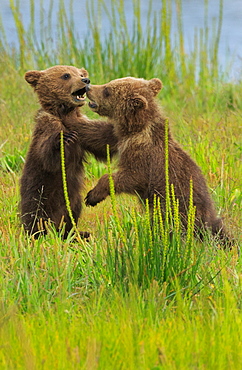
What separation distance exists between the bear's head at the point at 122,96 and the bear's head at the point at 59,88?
0.23 m

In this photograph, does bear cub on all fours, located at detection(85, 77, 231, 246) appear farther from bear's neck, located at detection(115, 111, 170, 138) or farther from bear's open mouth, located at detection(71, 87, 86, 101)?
bear's open mouth, located at detection(71, 87, 86, 101)

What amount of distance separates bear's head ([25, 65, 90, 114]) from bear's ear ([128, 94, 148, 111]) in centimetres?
56

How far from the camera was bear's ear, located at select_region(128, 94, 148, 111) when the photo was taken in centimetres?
484

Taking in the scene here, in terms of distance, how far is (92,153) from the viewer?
17.3ft

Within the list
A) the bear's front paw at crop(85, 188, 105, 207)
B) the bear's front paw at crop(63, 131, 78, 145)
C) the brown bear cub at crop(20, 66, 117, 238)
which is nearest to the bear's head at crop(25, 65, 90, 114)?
the brown bear cub at crop(20, 66, 117, 238)

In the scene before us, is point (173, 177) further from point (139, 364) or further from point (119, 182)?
point (139, 364)

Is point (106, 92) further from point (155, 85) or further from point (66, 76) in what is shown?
point (66, 76)

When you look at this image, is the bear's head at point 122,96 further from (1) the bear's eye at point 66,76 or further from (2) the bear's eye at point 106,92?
(1) the bear's eye at point 66,76

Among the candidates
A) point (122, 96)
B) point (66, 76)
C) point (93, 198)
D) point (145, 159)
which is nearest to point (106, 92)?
point (122, 96)

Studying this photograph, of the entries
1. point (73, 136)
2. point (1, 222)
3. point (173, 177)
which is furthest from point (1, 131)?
point (173, 177)

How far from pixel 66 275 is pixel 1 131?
14.4 feet

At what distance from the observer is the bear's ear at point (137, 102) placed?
4844mm

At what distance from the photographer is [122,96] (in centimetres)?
500

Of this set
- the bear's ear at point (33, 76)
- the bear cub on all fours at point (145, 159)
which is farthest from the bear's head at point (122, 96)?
the bear's ear at point (33, 76)
